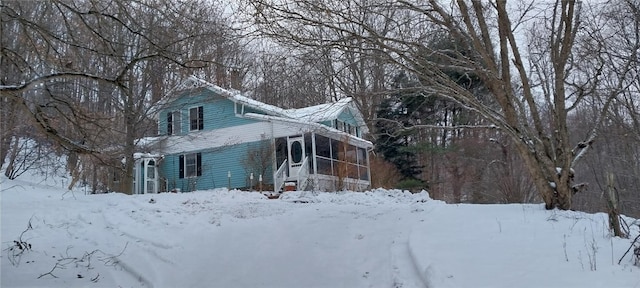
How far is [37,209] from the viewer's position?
7.81 meters

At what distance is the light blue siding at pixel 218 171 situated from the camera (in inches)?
743

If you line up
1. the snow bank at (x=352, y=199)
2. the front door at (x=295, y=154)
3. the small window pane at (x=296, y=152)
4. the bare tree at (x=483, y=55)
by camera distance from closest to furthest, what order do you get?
1. the bare tree at (x=483, y=55)
2. the snow bank at (x=352, y=199)
3. the front door at (x=295, y=154)
4. the small window pane at (x=296, y=152)

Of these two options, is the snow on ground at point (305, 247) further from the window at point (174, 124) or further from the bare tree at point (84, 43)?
the window at point (174, 124)

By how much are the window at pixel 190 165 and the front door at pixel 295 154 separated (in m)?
3.79

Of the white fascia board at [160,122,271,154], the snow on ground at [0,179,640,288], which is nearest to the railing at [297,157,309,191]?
the white fascia board at [160,122,271,154]

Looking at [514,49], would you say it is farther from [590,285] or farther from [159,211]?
[159,211]

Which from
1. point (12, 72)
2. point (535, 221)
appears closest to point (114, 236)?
point (12, 72)

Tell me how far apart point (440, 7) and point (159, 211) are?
568 centimetres

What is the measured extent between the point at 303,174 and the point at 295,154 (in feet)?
7.45

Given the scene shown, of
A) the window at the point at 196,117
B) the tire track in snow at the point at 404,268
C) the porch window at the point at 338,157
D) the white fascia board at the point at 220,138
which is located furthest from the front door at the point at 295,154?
the tire track in snow at the point at 404,268

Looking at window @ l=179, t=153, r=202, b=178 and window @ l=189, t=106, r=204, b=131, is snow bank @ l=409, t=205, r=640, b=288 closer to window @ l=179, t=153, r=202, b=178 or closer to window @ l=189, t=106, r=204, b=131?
window @ l=179, t=153, r=202, b=178

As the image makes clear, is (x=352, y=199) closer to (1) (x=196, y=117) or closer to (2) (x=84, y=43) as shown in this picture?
(2) (x=84, y=43)

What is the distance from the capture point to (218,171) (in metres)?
19.4

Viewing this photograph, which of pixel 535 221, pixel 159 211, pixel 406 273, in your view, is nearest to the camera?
pixel 406 273
